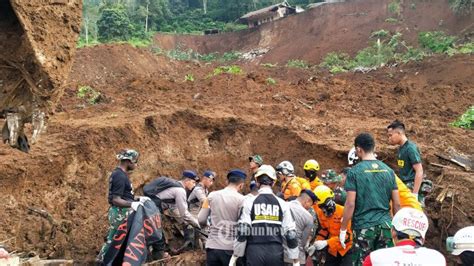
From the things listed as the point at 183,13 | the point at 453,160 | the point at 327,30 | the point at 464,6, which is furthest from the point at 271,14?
the point at 453,160

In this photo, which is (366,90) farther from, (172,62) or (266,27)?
(266,27)

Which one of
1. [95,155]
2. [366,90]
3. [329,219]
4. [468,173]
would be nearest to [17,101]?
[329,219]

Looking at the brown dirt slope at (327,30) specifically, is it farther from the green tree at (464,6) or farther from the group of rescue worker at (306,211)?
the group of rescue worker at (306,211)

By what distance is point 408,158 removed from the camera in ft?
21.9

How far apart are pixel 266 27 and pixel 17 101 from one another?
4079cm

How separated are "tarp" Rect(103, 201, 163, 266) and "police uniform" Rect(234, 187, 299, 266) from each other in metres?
1.63

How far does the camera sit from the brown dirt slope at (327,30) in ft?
111

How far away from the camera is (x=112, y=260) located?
6.52 m

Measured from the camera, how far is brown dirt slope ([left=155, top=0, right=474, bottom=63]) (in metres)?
33.7

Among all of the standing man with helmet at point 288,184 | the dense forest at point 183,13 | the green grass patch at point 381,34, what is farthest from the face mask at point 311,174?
the dense forest at point 183,13

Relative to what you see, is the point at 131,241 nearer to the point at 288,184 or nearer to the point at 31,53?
the point at 288,184

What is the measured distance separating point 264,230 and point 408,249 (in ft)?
7.68

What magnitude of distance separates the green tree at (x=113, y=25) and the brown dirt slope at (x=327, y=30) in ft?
16.6

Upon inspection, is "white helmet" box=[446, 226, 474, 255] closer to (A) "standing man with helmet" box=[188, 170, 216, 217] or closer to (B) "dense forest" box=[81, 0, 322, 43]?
(A) "standing man with helmet" box=[188, 170, 216, 217]
